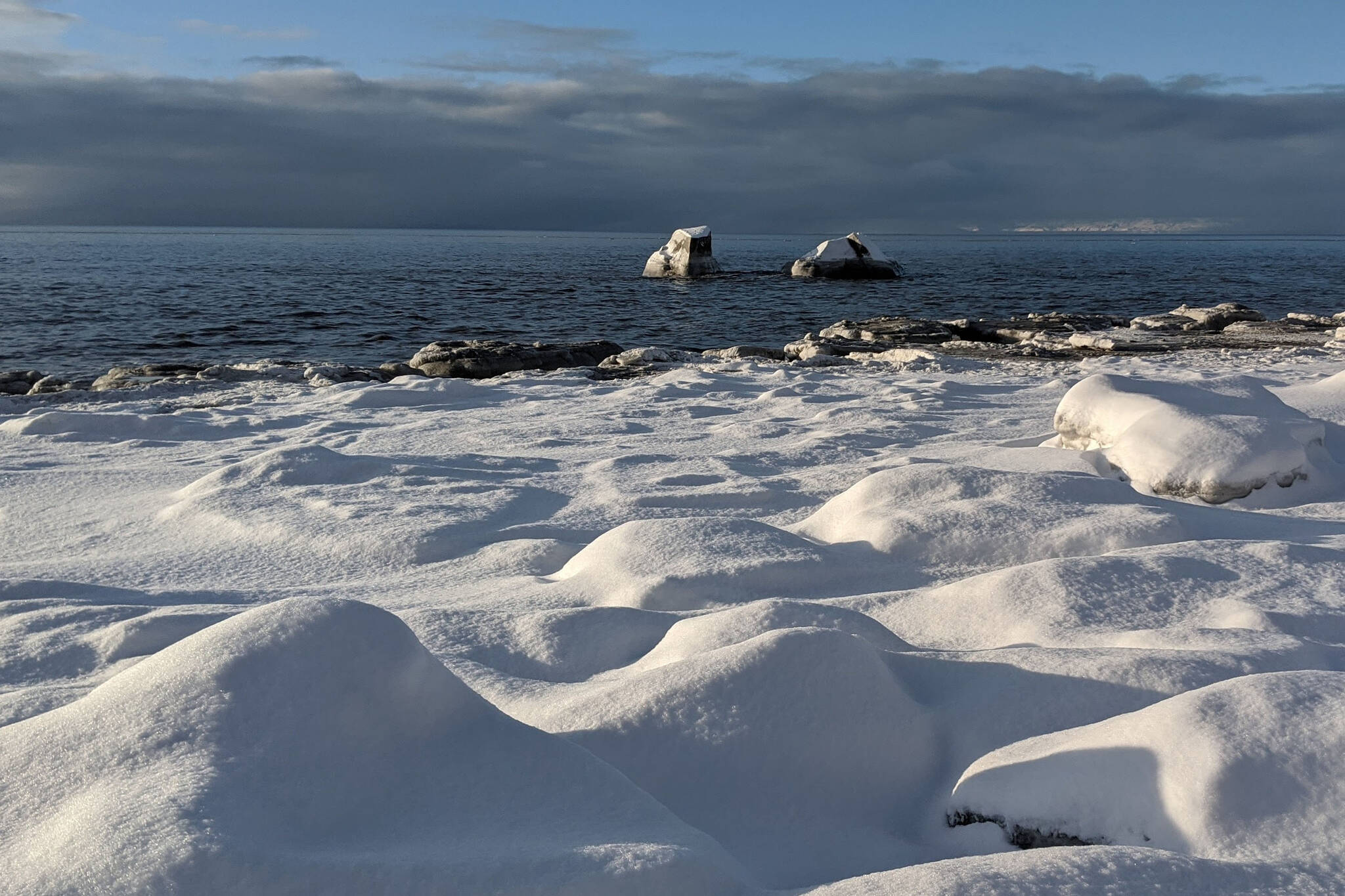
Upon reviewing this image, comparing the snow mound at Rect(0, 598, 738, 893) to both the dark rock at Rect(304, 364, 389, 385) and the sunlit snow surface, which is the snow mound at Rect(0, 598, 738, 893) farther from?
the dark rock at Rect(304, 364, 389, 385)

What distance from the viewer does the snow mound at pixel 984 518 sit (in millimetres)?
3240

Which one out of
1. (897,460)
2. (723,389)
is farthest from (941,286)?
(897,460)

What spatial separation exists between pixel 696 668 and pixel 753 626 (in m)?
0.45

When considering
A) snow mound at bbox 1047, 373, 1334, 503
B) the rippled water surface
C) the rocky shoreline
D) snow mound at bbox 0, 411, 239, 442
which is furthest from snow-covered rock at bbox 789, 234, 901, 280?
snow mound at bbox 1047, 373, 1334, 503

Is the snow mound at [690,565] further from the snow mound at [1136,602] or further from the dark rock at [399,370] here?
the dark rock at [399,370]

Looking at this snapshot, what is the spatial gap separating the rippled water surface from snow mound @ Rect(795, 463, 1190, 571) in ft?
35.2

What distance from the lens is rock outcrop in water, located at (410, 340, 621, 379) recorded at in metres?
10.2

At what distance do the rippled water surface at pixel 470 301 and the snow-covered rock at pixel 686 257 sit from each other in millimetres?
1317

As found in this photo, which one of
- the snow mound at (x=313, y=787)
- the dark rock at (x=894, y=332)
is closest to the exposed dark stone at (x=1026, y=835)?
the snow mound at (x=313, y=787)

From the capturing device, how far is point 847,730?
186cm

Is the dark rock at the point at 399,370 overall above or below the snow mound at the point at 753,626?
below

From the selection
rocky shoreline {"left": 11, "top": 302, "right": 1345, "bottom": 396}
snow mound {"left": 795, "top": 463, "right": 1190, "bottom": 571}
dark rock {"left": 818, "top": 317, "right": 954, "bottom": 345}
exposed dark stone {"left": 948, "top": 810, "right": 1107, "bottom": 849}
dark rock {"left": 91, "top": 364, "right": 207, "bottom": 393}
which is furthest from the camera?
dark rock {"left": 818, "top": 317, "right": 954, "bottom": 345}

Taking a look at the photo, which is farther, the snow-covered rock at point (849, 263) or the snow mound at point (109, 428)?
the snow-covered rock at point (849, 263)

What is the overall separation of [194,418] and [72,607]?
14.1 ft
